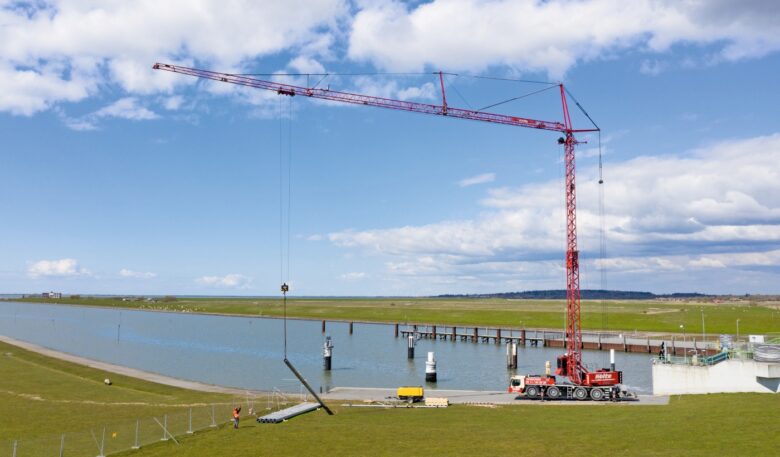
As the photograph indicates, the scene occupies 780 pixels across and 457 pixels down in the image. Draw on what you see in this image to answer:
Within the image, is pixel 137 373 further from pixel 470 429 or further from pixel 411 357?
pixel 470 429

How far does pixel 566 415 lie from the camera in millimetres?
46562

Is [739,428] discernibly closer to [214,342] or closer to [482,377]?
[482,377]

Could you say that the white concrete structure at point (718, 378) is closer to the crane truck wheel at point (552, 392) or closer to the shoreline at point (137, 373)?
the crane truck wheel at point (552, 392)

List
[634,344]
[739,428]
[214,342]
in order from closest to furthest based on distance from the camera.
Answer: [739,428]
[634,344]
[214,342]

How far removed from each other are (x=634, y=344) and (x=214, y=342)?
312ft

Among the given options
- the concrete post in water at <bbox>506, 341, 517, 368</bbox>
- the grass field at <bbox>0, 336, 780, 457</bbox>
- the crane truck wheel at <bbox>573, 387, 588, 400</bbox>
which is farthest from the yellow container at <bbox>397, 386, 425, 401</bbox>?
the concrete post in water at <bbox>506, 341, 517, 368</bbox>

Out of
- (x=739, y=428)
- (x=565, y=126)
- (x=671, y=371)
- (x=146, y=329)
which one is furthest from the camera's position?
(x=146, y=329)

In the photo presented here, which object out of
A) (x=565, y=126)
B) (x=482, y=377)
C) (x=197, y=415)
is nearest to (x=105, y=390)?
(x=197, y=415)

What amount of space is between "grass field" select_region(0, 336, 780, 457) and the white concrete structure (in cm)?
282

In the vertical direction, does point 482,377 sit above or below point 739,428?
below

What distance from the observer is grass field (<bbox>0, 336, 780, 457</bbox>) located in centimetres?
3328

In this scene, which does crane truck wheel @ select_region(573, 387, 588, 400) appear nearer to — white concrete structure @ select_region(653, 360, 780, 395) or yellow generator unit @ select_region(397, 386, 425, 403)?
white concrete structure @ select_region(653, 360, 780, 395)

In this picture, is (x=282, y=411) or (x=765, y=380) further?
(x=765, y=380)

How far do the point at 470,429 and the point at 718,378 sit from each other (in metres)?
27.9
